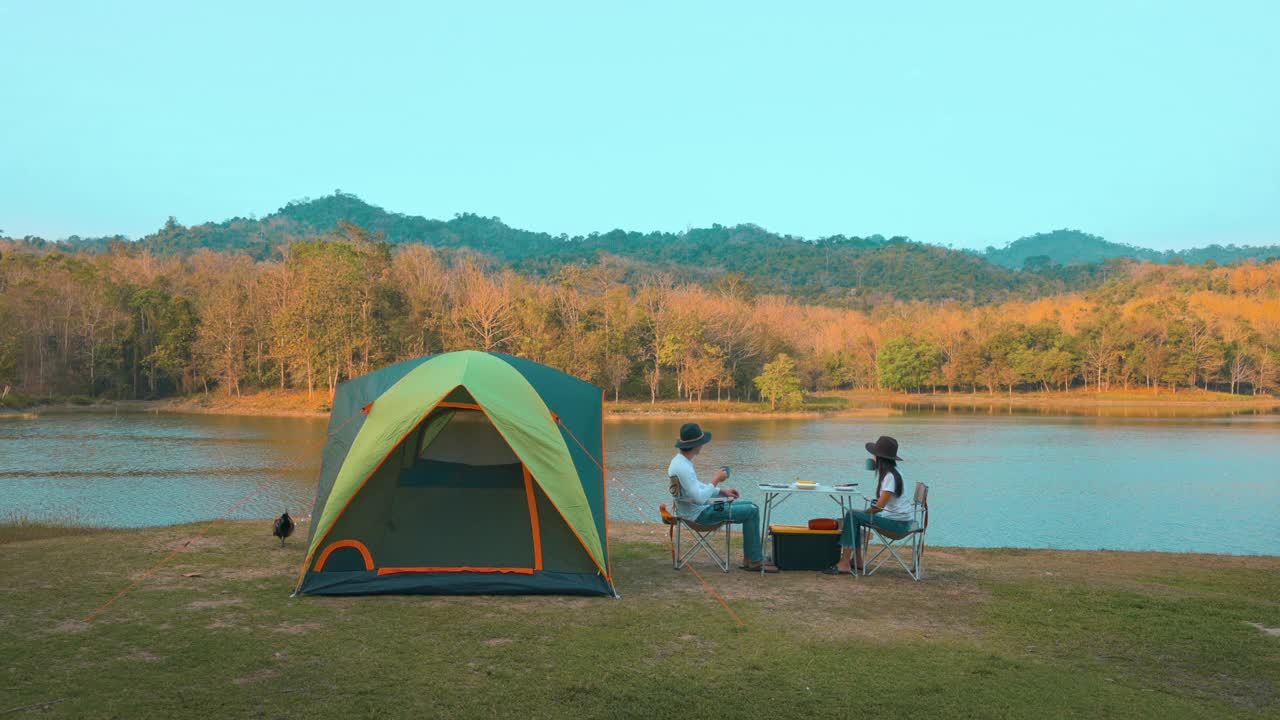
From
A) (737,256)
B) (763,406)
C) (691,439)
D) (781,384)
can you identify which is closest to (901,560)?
(691,439)

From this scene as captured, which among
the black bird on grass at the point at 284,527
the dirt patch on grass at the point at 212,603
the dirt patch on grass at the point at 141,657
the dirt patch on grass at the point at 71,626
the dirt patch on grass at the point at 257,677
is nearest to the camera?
the dirt patch on grass at the point at 257,677

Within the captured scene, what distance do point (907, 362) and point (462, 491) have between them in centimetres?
6951

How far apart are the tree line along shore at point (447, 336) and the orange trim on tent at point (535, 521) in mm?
39066

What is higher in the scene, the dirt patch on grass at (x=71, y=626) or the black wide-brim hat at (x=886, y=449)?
the black wide-brim hat at (x=886, y=449)

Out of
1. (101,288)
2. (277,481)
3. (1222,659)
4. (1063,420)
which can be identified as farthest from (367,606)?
(101,288)

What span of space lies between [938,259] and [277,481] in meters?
142

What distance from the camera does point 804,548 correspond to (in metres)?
7.25

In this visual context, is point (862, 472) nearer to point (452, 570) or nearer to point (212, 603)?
point (452, 570)

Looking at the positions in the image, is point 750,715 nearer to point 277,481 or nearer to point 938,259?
point 277,481

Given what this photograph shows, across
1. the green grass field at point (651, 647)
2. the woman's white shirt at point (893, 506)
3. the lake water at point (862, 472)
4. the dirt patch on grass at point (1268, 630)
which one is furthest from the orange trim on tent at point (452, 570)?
the lake water at point (862, 472)

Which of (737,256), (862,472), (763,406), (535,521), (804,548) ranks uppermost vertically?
(737,256)

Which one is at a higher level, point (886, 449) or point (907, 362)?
point (907, 362)

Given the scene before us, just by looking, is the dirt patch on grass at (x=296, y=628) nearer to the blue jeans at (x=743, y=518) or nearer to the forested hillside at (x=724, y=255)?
the blue jeans at (x=743, y=518)

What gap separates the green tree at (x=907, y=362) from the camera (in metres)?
72.6
